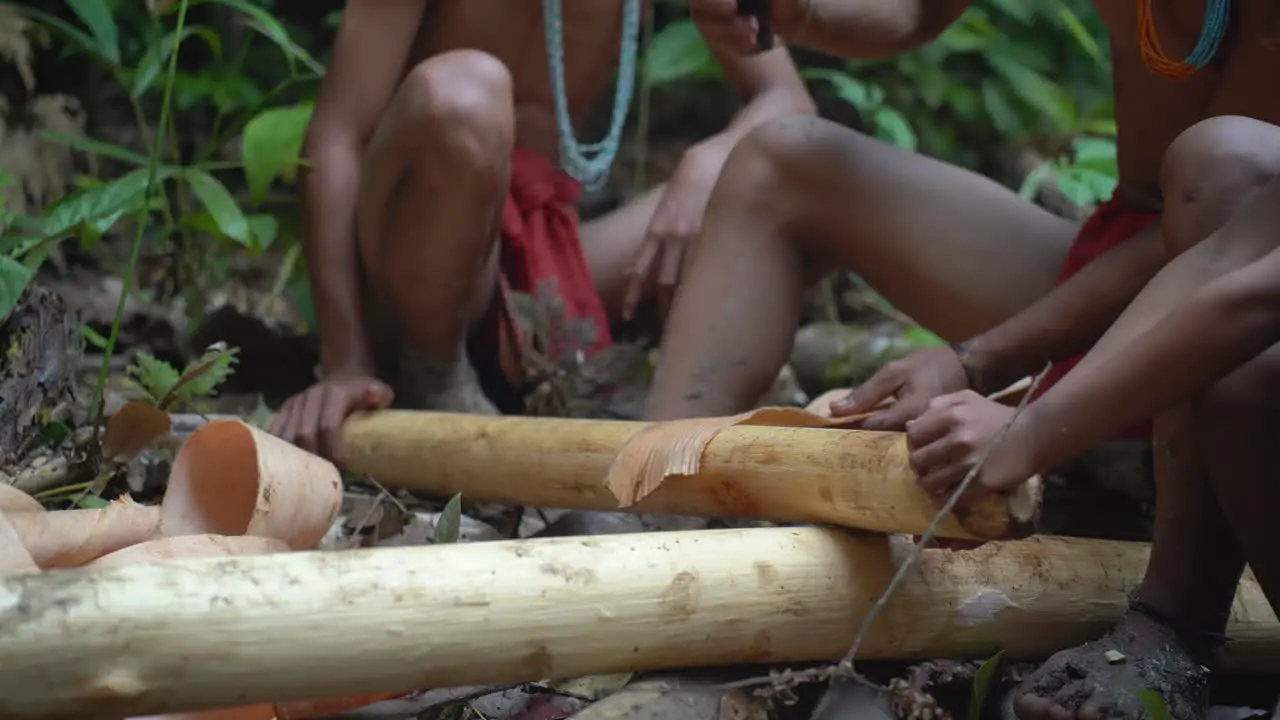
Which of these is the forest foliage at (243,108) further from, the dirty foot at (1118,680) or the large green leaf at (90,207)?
the dirty foot at (1118,680)

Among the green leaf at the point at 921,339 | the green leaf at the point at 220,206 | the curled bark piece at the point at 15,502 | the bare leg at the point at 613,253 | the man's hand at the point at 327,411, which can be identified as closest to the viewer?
the curled bark piece at the point at 15,502

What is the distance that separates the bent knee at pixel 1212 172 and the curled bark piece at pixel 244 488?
0.88m

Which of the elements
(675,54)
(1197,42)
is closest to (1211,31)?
(1197,42)

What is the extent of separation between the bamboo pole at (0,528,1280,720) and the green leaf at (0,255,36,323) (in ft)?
2.52

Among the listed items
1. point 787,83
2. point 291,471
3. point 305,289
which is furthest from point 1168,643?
point 305,289

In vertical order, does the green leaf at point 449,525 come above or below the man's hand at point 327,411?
above

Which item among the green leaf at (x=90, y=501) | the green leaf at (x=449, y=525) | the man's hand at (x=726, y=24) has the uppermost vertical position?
the man's hand at (x=726, y=24)

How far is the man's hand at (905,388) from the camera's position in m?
1.36

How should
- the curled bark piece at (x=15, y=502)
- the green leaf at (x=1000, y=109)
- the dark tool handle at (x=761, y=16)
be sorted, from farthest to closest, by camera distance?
the green leaf at (x=1000, y=109), the dark tool handle at (x=761, y=16), the curled bark piece at (x=15, y=502)

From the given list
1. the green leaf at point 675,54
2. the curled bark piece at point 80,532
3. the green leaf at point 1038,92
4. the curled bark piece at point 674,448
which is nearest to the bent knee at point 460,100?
the curled bark piece at point 674,448

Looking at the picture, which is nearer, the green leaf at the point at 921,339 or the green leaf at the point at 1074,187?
the green leaf at the point at 921,339

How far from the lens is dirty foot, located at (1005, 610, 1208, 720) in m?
1.08

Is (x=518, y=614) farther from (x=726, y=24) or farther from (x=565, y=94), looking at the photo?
(x=565, y=94)

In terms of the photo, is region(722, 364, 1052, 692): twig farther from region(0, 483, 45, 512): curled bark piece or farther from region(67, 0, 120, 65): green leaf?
region(67, 0, 120, 65): green leaf
